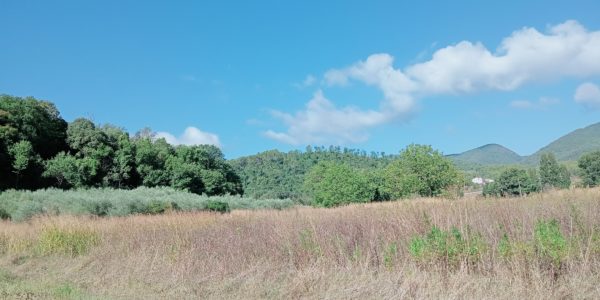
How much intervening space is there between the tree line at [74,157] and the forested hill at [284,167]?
36012 mm

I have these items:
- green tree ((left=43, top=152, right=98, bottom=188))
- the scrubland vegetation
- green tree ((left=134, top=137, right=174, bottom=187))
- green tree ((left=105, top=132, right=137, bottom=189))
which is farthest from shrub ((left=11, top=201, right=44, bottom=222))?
green tree ((left=134, top=137, right=174, bottom=187))

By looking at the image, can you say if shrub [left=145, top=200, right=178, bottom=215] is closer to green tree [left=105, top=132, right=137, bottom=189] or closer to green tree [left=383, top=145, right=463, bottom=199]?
green tree [left=105, top=132, right=137, bottom=189]

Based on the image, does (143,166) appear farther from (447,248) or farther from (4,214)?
(447,248)

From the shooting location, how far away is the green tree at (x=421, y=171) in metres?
56.8

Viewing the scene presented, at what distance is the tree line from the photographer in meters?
→ 41.3

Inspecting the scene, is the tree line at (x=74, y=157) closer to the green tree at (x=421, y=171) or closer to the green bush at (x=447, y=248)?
the green tree at (x=421, y=171)

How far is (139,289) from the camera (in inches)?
277

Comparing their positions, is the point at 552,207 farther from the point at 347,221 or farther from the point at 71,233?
the point at 71,233

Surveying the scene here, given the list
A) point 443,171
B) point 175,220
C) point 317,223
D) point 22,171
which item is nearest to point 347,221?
point 317,223

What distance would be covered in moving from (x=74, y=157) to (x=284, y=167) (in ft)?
315

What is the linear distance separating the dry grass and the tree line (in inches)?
1383

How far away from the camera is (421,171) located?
58000 millimetres

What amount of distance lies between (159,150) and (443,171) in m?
43.2

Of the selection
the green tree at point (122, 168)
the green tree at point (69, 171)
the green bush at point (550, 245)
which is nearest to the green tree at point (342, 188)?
the green tree at point (122, 168)
